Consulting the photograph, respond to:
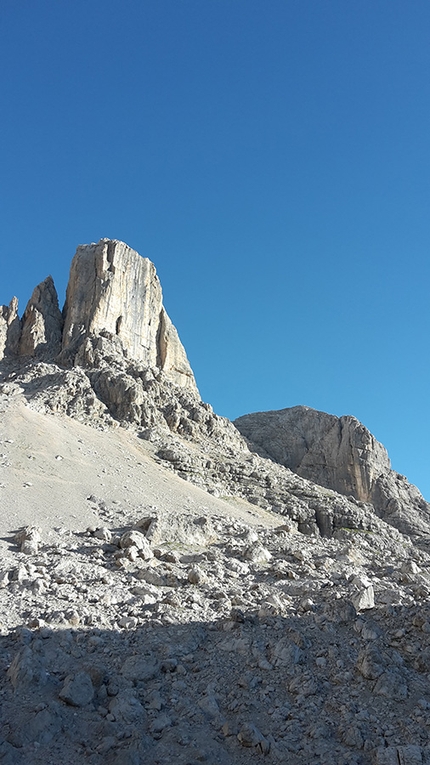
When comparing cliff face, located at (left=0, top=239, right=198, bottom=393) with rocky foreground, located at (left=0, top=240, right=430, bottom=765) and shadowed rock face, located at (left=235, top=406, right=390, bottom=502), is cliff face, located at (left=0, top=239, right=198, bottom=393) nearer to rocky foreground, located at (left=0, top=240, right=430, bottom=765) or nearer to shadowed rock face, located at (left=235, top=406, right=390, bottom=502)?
shadowed rock face, located at (left=235, top=406, right=390, bottom=502)

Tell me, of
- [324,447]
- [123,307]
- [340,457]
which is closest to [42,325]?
[123,307]

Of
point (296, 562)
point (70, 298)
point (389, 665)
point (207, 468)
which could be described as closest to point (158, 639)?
point (389, 665)

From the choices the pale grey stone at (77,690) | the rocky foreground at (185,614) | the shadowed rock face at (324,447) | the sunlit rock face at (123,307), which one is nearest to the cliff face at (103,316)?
the sunlit rock face at (123,307)

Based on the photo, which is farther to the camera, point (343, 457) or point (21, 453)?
point (343, 457)

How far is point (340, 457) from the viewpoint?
6519 centimetres

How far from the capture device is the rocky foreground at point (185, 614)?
861cm

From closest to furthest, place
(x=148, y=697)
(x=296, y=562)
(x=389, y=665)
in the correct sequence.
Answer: (x=148, y=697) → (x=389, y=665) → (x=296, y=562)

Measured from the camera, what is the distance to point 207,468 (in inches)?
1725

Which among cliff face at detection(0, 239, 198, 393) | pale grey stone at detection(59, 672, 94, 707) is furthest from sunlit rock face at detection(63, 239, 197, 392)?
pale grey stone at detection(59, 672, 94, 707)

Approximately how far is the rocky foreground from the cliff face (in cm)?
1581

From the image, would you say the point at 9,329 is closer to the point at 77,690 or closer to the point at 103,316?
the point at 103,316

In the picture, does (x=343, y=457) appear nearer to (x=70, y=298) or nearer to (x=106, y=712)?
(x=70, y=298)

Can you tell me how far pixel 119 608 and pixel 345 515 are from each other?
32.2m

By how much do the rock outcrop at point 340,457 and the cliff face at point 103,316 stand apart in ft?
47.4
